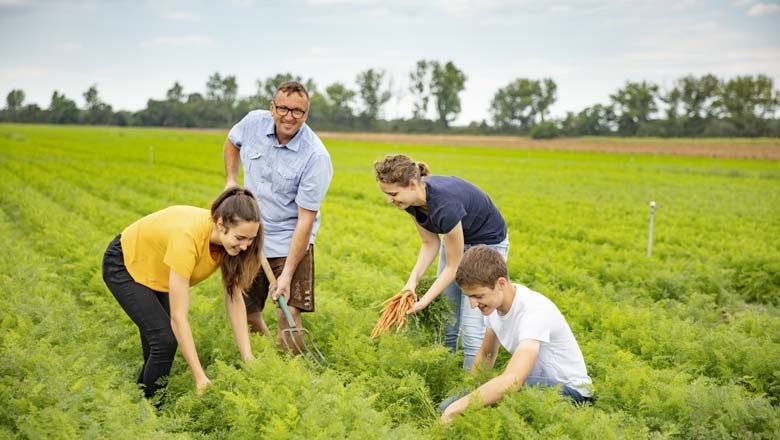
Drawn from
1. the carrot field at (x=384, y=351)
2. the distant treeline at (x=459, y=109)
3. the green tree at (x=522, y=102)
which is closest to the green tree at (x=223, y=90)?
the distant treeline at (x=459, y=109)

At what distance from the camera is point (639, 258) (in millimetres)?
11172

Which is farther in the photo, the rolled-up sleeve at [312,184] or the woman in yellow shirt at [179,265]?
the rolled-up sleeve at [312,184]

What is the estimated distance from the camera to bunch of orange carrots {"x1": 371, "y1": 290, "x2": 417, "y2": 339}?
562 cm

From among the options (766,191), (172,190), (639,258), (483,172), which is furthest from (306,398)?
(483,172)

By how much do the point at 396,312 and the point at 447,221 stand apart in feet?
3.48

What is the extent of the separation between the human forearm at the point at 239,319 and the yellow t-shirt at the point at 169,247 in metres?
0.30

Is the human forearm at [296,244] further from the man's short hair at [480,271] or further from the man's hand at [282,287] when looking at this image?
the man's short hair at [480,271]

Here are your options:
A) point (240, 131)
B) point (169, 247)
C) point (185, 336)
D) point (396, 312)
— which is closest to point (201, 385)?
point (185, 336)

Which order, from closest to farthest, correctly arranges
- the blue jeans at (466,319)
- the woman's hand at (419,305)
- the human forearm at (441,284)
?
1. the human forearm at (441,284)
2. the woman's hand at (419,305)
3. the blue jeans at (466,319)

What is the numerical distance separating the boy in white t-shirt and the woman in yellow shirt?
1422 millimetres

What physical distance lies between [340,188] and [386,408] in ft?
63.6

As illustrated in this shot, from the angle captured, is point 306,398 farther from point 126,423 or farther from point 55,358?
point 55,358

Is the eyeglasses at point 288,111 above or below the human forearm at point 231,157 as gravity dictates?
above

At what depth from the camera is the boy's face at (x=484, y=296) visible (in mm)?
4516
